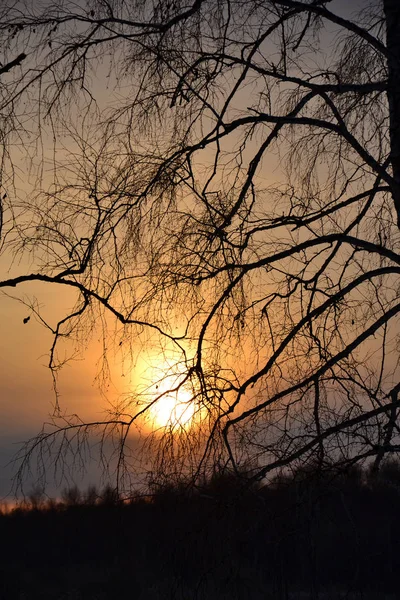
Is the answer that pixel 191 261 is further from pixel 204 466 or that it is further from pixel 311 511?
pixel 311 511

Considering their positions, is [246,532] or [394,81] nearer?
[246,532]

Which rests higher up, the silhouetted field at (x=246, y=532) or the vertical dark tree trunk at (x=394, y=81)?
the vertical dark tree trunk at (x=394, y=81)

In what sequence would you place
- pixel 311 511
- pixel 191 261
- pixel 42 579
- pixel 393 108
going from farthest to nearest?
pixel 42 579 < pixel 393 108 < pixel 191 261 < pixel 311 511

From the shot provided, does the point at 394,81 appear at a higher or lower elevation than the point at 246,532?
higher

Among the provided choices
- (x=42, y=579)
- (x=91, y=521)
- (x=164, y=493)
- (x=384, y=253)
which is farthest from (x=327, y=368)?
(x=42, y=579)

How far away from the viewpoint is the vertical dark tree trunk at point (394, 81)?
5285 mm

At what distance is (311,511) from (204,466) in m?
0.61

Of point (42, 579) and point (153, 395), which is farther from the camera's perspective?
point (42, 579)

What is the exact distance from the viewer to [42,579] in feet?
146

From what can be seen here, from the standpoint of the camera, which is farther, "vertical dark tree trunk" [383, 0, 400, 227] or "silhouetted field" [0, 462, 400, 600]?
"vertical dark tree trunk" [383, 0, 400, 227]

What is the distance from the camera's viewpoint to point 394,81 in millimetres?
5262

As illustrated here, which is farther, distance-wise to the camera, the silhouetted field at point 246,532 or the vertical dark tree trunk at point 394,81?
the vertical dark tree trunk at point 394,81

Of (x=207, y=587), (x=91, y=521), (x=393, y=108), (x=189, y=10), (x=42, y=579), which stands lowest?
(x=207, y=587)

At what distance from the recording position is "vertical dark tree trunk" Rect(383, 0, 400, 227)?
17.3ft
